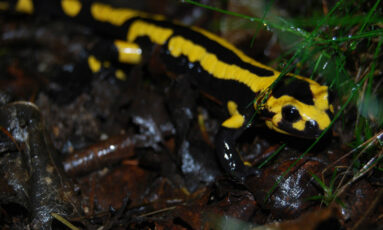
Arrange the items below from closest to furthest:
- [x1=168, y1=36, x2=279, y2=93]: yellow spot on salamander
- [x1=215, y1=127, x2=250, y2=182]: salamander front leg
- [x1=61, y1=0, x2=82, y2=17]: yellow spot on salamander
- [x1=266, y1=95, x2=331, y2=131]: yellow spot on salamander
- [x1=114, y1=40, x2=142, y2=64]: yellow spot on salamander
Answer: [x1=266, y1=95, x2=331, y2=131]: yellow spot on salamander, [x1=215, y1=127, x2=250, y2=182]: salamander front leg, [x1=168, y1=36, x2=279, y2=93]: yellow spot on salamander, [x1=114, y1=40, x2=142, y2=64]: yellow spot on salamander, [x1=61, y1=0, x2=82, y2=17]: yellow spot on salamander

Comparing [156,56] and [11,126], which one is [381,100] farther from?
[11,126]

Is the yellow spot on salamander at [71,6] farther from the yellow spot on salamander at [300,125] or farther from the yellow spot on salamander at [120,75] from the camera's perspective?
the yellow spot on salamander at [300,125]

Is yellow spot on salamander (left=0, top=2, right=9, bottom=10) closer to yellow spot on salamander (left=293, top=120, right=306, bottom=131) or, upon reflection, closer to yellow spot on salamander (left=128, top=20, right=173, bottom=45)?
yellow spot on salamander (left=128, top=20, right=173, bottom=45)

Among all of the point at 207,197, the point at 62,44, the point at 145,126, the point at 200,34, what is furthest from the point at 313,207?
the point at 62,44

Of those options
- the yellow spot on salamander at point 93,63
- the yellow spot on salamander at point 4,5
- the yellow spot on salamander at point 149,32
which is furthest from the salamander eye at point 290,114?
the yellow spot on salamander at point 4,5

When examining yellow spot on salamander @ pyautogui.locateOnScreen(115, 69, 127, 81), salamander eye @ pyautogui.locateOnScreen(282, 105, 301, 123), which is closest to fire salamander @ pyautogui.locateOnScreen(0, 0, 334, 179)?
salamander eye @ pyautogui.locateOnScreen(282, 105, 301, 123)

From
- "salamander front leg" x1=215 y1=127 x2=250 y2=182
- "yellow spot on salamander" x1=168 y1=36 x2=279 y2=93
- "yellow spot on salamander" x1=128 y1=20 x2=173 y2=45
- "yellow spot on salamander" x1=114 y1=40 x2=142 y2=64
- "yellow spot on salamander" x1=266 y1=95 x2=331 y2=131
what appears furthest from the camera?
"yellow spot on salamander" x1=114 y1=40 x2=142 y2=64
